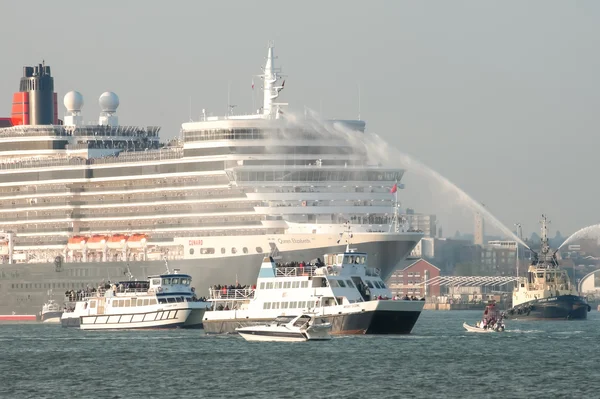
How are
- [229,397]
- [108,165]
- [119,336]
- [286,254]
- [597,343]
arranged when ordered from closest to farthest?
[229,397], [597,343], [119,336], [286,254], [108,165]

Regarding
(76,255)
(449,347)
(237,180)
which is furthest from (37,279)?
(449,347)

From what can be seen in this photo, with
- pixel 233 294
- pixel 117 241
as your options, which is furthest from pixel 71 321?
pixel 233 294

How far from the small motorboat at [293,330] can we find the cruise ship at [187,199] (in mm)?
15787

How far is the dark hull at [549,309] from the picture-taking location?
6078 inches

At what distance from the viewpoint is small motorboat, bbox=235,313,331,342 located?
10394 cm

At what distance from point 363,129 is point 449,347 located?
42.1m

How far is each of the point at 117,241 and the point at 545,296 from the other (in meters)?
43.9

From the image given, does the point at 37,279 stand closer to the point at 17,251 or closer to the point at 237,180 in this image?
the point at 17,251

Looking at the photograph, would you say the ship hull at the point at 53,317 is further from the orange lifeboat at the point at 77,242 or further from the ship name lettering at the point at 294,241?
the ship name lettering at the point at 294,241

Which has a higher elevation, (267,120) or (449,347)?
(267,120)

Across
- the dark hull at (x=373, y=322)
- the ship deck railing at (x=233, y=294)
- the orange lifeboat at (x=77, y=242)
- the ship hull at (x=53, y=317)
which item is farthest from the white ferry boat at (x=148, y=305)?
the orange lifeboat at (x=77, y=242)

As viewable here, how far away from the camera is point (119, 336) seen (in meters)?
120

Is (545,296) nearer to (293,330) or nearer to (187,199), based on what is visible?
(187,199)

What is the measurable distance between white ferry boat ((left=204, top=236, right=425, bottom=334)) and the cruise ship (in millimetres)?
10054
